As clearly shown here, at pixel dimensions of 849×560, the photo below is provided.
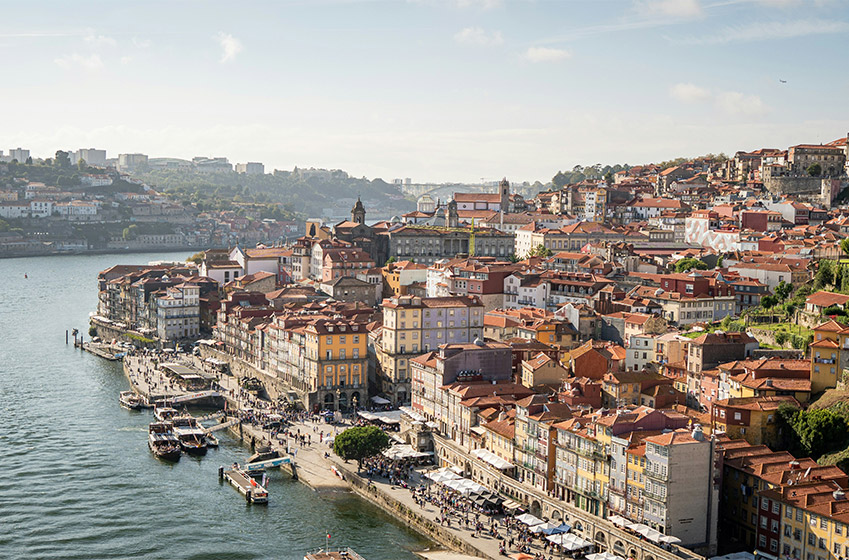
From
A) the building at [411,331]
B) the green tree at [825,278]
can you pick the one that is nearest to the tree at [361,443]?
the building at [411,331]

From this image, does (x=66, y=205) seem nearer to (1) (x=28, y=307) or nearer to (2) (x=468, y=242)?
(1) (x=28, y=307)

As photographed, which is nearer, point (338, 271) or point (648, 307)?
point (648, 307)

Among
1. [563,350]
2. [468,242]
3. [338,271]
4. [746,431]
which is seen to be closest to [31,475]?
[563,350]

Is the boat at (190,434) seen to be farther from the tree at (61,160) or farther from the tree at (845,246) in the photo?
the tree at (61,160)

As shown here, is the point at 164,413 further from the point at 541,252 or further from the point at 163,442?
the point at 541,252

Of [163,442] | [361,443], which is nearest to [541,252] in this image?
[163,442]

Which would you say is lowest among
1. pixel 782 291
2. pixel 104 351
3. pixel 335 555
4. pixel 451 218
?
pixel 104 351

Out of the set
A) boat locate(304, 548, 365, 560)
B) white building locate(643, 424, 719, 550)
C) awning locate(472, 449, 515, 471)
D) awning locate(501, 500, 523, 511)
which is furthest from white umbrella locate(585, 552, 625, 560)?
boat locate(304, 548, 365, 560)
